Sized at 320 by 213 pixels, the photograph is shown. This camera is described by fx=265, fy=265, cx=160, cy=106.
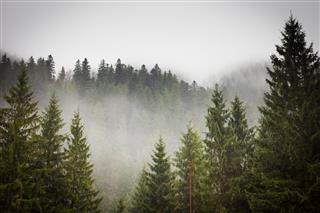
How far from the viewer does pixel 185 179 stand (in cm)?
2817

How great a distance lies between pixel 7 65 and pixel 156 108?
209 ft

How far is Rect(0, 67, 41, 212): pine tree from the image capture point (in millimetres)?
18359

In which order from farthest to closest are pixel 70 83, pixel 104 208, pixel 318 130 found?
pixel 70 83 → pixel 104 208 → pixel 318 130

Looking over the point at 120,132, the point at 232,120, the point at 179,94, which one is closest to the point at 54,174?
the point at 232,120

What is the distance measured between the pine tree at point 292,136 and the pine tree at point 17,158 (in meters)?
15.5

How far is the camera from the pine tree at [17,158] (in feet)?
60.2

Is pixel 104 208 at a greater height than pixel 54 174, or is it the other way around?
pixel 54 174

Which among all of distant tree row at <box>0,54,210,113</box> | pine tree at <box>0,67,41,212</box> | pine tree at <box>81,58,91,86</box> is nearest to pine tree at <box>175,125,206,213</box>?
pine tree at <box>0,67,41,212</box>

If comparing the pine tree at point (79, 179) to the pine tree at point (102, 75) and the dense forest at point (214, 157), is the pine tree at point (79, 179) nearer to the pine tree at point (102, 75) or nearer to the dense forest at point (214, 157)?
the dense forest at point (214, 157)

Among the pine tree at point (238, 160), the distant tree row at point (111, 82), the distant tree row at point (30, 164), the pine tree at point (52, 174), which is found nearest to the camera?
the distant tree row at point (30, 164)

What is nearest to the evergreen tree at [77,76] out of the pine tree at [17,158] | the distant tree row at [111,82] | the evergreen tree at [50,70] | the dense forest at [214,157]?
the distant tree row at [111,82]

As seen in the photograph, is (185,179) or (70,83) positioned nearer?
(185,179)

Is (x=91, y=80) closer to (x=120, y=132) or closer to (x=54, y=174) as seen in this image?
(x=120, y=132)

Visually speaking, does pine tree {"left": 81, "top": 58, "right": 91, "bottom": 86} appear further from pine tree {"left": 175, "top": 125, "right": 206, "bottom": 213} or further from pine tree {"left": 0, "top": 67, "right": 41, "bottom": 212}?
pine tree {"left": 0, "top": 67, "right": 41, "bottom": 212}
